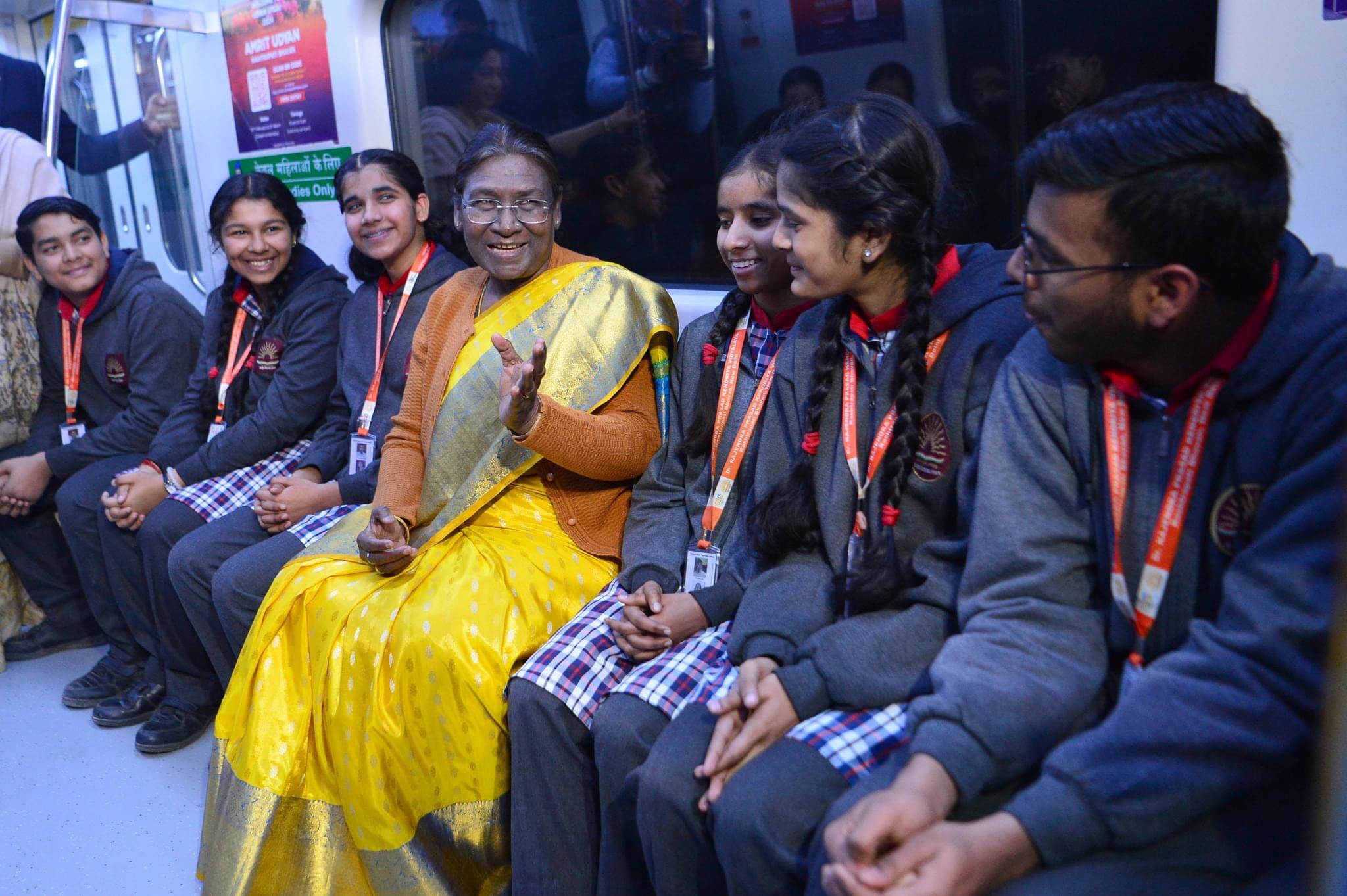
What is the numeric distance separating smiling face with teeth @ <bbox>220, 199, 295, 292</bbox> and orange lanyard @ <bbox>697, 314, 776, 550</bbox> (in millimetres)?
1919

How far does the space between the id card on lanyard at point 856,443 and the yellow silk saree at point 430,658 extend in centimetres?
69

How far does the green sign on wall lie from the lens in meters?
3.93

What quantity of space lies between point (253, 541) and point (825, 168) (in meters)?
2.00

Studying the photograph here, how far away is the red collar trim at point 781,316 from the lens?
2260mm

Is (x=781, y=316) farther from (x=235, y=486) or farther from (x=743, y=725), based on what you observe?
(x=235, y=486)

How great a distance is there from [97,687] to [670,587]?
2.40 meters

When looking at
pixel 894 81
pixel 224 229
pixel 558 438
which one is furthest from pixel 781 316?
Result: pixel 224 229

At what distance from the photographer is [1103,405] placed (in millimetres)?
1495

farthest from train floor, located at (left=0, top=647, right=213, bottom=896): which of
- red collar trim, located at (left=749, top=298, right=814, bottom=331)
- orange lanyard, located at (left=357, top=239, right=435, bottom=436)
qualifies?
red collar trim, located at (left=749, top=298, right=814, bottom=331)

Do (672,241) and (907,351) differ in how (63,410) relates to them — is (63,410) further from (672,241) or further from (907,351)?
(907,351)

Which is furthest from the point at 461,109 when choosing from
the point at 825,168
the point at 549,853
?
the point at 549,853

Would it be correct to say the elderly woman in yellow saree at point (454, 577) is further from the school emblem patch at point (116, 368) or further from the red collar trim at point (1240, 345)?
the school emblem patch at point (116, 368)

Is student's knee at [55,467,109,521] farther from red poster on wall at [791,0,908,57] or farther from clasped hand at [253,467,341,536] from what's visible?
red poster on wall at [791,0,908,57]

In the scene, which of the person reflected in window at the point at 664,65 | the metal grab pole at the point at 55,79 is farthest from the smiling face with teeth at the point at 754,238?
the metal grab pole at the point at 55,79
